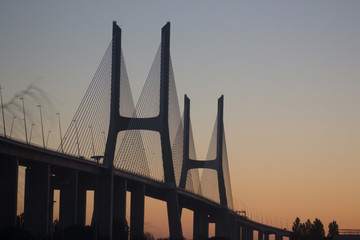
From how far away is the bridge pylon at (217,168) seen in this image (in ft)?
375

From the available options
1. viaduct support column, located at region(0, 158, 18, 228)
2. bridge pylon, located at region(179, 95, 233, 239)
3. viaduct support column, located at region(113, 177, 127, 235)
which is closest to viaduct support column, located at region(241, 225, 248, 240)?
bridge pylon, located at region(179, 95, 233, 239)

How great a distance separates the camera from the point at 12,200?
201 feet

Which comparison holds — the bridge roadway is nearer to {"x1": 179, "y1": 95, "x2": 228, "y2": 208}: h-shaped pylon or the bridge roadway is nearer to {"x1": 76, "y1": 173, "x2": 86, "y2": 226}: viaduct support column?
{"x1": 76, "y1": 173, "x2": 86, "y2": 226}: viaduct support column

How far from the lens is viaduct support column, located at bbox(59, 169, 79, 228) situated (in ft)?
245

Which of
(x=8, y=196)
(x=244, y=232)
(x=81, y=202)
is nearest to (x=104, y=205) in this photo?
(x=81, y=202)

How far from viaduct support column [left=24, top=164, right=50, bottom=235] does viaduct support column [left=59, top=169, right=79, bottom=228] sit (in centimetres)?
622

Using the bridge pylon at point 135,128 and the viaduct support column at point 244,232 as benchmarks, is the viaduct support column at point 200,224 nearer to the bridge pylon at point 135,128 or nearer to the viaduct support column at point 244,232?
the bridge pylon at point 135,128

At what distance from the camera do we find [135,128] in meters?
80.8

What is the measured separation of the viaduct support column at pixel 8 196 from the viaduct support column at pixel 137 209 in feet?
95.6

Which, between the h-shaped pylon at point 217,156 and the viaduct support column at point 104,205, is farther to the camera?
the h-shaped pylon at point 217,156

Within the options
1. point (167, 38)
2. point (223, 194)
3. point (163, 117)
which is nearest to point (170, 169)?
point (163, 117)

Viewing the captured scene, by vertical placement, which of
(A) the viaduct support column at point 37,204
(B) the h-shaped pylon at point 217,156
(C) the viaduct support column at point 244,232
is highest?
(B) the h-shaped pylon at point 217,156

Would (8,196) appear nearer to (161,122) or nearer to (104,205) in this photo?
(104,205)

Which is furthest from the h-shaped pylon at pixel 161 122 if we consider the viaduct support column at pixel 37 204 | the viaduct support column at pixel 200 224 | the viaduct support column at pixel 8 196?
the viaduct support column at pixel 200 224
